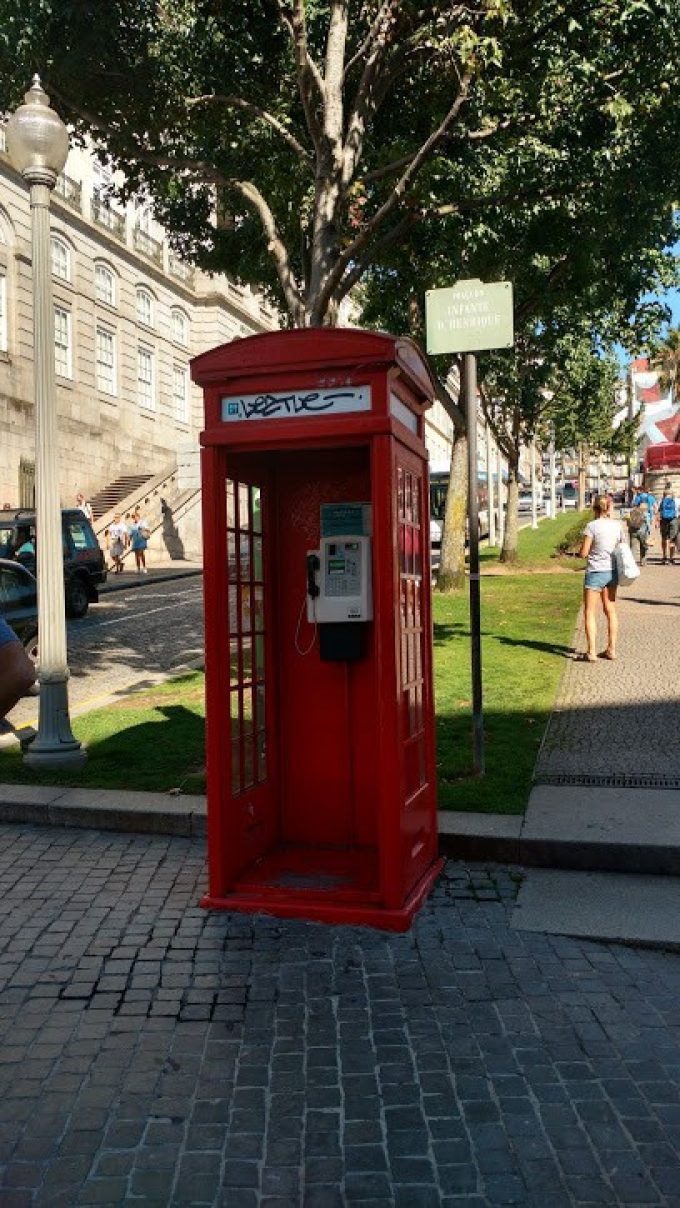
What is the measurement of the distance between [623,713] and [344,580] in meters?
4.22

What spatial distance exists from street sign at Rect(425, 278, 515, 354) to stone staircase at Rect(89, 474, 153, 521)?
2979cm

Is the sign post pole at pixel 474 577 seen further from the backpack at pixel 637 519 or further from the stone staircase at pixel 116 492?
the stone staircase at pixel 116 492

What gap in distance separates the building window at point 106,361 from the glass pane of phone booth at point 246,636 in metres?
34.3

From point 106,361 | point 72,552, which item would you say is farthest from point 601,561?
point 106,361

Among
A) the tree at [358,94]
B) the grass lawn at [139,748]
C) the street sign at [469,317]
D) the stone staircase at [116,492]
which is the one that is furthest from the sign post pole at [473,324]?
the stone staircase at [116,492]

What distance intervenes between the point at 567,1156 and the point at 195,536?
34.1 metres

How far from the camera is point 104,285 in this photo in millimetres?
38156

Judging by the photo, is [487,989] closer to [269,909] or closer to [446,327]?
[269,909]

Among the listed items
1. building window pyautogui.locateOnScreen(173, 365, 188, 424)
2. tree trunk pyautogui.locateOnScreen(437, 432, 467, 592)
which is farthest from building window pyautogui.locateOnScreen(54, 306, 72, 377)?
tree trunk pyautogui.locateOnScreen(437, 432, 467, 592)

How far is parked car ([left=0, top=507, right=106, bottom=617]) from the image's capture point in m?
17.7

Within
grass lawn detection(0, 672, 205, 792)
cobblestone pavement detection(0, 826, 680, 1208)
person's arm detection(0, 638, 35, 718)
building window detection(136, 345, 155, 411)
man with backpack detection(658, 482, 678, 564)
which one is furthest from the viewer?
building window detection(136, 345, 155, 411)

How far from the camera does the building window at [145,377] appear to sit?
135 ft

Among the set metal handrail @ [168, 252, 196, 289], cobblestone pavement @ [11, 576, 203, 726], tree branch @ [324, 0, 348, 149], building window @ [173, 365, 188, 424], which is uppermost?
metal handrail @ [168, 252, 196, 289]

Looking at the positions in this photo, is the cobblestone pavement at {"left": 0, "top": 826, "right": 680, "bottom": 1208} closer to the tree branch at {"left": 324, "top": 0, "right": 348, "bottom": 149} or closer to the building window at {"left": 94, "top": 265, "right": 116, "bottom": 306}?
the tree branch at {"left": 324, "top": 0, "right": 348, "bottom": 149}
